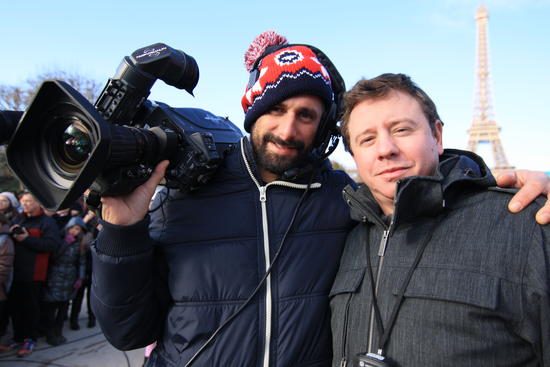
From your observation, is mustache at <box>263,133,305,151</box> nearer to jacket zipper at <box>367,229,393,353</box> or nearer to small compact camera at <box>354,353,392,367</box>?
jacket zipper at <box>367,229,393,353</box>

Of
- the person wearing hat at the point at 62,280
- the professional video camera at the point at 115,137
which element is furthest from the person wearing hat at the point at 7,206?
the professional video camera at the point at 115,137

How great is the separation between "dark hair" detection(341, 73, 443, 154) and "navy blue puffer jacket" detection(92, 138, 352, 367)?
0.48 m

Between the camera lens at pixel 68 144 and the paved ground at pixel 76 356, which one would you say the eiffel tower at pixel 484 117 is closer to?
the paved ground at pixel 76 356

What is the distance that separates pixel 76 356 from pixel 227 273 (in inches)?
169

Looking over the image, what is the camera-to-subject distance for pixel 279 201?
178cm

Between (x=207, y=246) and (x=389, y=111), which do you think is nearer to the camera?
(x=389, y=111)

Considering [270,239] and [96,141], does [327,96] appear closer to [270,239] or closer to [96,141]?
[270,239]

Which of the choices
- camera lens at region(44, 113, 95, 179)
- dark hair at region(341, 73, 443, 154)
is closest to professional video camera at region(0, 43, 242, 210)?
camera lens at region(44, 113, 95, 179)

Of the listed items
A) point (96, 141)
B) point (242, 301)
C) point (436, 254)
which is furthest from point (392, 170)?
point (96, 141)

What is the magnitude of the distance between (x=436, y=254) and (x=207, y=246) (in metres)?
0.92

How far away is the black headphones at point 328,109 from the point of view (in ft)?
6.52

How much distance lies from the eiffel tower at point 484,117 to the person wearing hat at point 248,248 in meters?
43.9

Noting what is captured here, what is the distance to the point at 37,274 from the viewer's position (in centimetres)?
506

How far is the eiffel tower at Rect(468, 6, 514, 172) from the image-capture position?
135 ft
